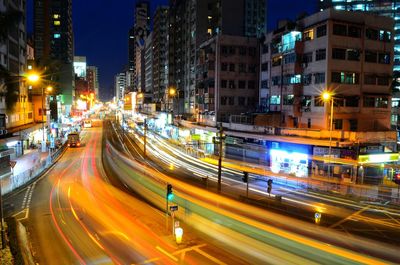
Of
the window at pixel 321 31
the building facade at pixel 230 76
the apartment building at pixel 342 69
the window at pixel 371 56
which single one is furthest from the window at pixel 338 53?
the building facade at pixel 230 76

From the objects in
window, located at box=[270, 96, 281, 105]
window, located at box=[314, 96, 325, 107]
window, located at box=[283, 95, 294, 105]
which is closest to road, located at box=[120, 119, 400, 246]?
window, located at box=[314, 96, 325, 107]

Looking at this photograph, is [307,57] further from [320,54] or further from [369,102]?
[369,102]

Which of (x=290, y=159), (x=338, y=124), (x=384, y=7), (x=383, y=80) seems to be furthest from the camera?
(x=384, y=7)

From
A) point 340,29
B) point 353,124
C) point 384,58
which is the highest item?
point 340,29

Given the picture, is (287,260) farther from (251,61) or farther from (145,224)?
(251,61)

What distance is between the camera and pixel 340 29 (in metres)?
45.1

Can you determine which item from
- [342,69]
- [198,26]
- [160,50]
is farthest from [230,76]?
[160,50]

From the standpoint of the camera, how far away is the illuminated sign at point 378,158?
3784 centimetres

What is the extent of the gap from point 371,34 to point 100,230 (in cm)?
4037

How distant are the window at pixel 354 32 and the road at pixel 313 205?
65.8 ft

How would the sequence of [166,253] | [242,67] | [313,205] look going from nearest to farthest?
[166,253] < [313,205] < [242,67]

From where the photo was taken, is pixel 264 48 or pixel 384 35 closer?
pixel 384 35

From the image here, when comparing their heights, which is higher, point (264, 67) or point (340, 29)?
point (340, 29)

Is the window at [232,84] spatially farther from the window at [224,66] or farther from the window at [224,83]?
the window at [224,66]
